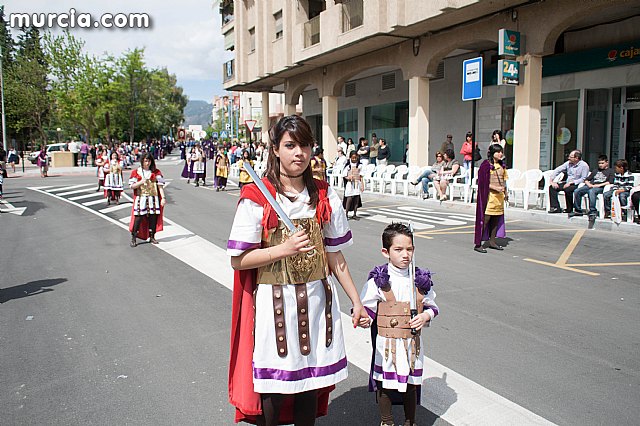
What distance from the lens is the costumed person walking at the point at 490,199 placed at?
952cm

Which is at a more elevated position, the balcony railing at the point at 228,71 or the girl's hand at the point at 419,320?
the balcony railing at the point at 228,71

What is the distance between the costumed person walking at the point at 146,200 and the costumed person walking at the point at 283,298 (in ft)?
25.9

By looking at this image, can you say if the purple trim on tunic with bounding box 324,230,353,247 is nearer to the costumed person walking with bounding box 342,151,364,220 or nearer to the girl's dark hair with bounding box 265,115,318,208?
the girl's dark hair with bounding box 265,115,318,208

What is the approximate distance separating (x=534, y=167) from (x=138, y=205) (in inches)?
432

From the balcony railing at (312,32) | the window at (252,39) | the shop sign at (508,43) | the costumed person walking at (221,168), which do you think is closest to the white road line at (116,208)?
the costumed person walking at (221,168)

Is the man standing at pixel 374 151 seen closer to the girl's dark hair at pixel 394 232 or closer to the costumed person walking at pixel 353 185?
the costumed person walking at pixel 353 185

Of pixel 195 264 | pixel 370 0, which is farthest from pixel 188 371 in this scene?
pixel 370 0

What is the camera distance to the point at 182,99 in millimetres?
111812

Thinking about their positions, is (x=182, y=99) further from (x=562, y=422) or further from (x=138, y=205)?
(x=562, y=422)

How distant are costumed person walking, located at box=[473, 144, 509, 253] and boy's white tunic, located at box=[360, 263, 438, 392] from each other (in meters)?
6.26

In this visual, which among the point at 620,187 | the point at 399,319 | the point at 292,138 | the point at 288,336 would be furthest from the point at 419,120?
the point at 288,336

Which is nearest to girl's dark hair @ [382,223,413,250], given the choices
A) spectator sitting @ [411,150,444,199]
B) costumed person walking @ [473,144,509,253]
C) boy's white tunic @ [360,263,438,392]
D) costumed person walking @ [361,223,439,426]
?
costumed person walking @ [361,223,439,426]

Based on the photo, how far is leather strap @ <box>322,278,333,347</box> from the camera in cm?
291

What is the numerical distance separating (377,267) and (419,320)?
16.3 inches
